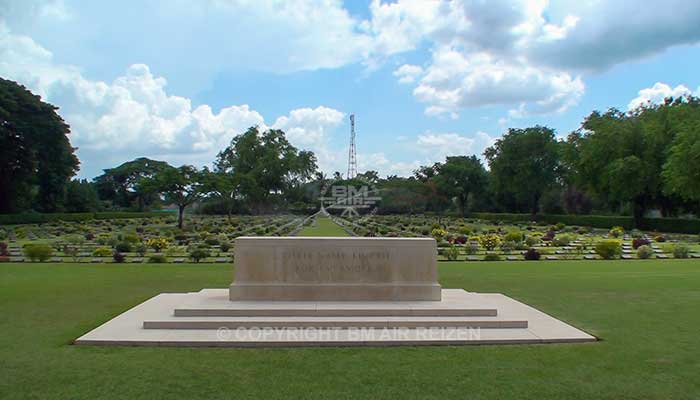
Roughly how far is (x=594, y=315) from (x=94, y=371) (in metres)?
6.90

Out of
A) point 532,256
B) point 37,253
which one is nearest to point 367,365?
point 532,256

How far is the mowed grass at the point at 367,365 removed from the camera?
490 centimetres

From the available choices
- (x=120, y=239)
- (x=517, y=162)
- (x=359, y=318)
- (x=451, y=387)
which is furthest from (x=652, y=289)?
(x=517, y=162)

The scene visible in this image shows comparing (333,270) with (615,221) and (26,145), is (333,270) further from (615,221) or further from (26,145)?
(26,145)

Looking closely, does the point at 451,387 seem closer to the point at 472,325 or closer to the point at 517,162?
the point at 472,325

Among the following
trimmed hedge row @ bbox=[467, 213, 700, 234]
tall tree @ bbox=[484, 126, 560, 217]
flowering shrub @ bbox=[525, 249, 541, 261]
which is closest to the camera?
flowering shrub @ bbox=[525, 249, 541, 261]

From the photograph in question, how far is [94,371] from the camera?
542 centimetres

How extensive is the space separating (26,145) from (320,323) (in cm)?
4727

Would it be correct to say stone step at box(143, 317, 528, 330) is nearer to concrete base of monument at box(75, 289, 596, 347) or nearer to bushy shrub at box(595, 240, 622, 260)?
concrete base of monument at box(75, 289, 596, 347)

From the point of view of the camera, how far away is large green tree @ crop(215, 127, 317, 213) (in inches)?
3091

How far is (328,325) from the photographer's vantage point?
7.07m

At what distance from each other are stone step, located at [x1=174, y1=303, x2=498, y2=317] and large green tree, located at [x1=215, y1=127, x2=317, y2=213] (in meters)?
67.4

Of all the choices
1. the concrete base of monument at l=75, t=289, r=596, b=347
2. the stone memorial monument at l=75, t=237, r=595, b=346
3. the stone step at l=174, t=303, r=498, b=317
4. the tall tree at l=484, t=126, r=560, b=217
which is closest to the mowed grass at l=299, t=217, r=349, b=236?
the stone memorial monument at l=75, t=237, r=595, b=346

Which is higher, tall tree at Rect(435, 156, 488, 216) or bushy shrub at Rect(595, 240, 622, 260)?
tall tree at Rect(435, 156, 488, 216)
